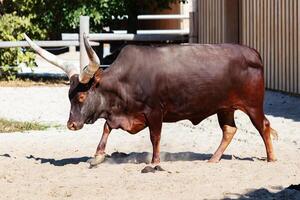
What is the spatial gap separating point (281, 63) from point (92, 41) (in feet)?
17.8

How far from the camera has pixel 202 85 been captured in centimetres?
875

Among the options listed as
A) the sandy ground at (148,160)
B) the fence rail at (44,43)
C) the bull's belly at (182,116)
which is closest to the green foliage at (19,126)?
the sandy ground at (148,160)

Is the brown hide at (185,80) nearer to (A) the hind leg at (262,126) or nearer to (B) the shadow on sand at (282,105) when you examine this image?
(A) the hind leg at (262,126)

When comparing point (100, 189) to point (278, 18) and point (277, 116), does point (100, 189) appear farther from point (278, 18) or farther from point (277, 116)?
point (278, 18)

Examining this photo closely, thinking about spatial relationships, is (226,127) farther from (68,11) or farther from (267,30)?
(68,11)

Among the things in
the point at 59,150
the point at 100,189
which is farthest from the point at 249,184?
the point at 59,150

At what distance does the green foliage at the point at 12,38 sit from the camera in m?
20.3

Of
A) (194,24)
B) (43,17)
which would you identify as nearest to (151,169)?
(194,24)

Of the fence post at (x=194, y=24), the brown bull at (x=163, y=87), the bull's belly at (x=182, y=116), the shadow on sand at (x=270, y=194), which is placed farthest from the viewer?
the fence post at (x=194, y=24)

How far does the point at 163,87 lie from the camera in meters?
8.59

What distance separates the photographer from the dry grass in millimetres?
12420

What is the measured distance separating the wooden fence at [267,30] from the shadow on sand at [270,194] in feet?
28.3

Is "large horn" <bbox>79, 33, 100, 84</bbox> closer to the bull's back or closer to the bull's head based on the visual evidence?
the bull's head

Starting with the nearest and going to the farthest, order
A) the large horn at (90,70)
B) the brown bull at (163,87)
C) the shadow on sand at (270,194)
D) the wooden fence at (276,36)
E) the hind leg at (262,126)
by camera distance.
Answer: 1. the shadow on sand at (270,194)
2. the large horn at (90,70)
3. the brown bull at (163,87)
4. the hind leg at (262,126)
5. the wooden fence at (276,36)
